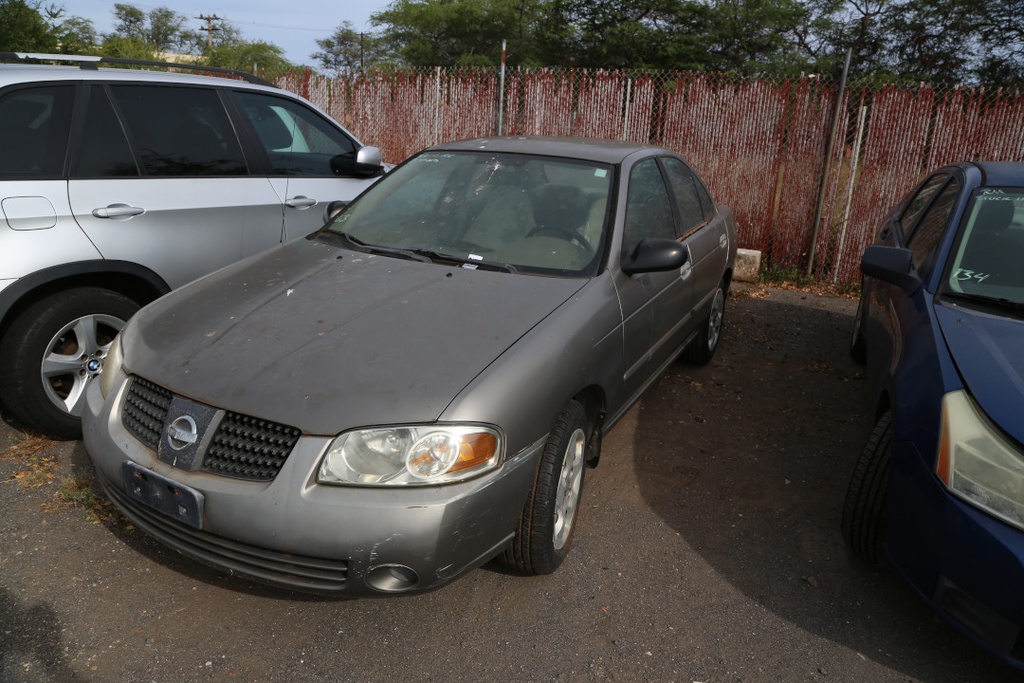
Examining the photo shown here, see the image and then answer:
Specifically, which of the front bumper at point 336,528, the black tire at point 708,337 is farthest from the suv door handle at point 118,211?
the black tire at point 708,337

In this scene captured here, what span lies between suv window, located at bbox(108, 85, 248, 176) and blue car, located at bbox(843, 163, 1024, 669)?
360 centimetres

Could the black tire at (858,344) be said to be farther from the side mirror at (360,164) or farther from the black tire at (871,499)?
the side mirror at (360,164)

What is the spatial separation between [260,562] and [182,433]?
1.67 ft

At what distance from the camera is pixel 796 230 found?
8.34m

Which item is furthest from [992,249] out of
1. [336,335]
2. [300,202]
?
[300,202]

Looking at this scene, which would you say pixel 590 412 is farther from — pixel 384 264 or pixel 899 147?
pixel 899 147

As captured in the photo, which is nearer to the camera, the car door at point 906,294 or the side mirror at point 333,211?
the car door at point 906,294

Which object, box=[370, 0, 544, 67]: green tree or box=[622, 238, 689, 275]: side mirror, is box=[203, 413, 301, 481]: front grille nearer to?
box=[622, 238, 689, 275]: side mirror

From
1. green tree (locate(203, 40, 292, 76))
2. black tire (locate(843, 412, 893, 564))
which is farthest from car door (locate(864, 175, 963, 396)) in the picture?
green tree (locate(203, 40, 292, 76))

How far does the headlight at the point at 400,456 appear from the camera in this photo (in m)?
2.49

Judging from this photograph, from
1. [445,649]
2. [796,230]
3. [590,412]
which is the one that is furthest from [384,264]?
[796,230]

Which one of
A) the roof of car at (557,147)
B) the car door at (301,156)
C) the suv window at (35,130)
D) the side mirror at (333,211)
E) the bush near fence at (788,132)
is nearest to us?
the suv window at (35,130)

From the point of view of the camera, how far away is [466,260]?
3.62m

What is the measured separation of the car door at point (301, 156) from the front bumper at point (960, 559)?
12.2ft
